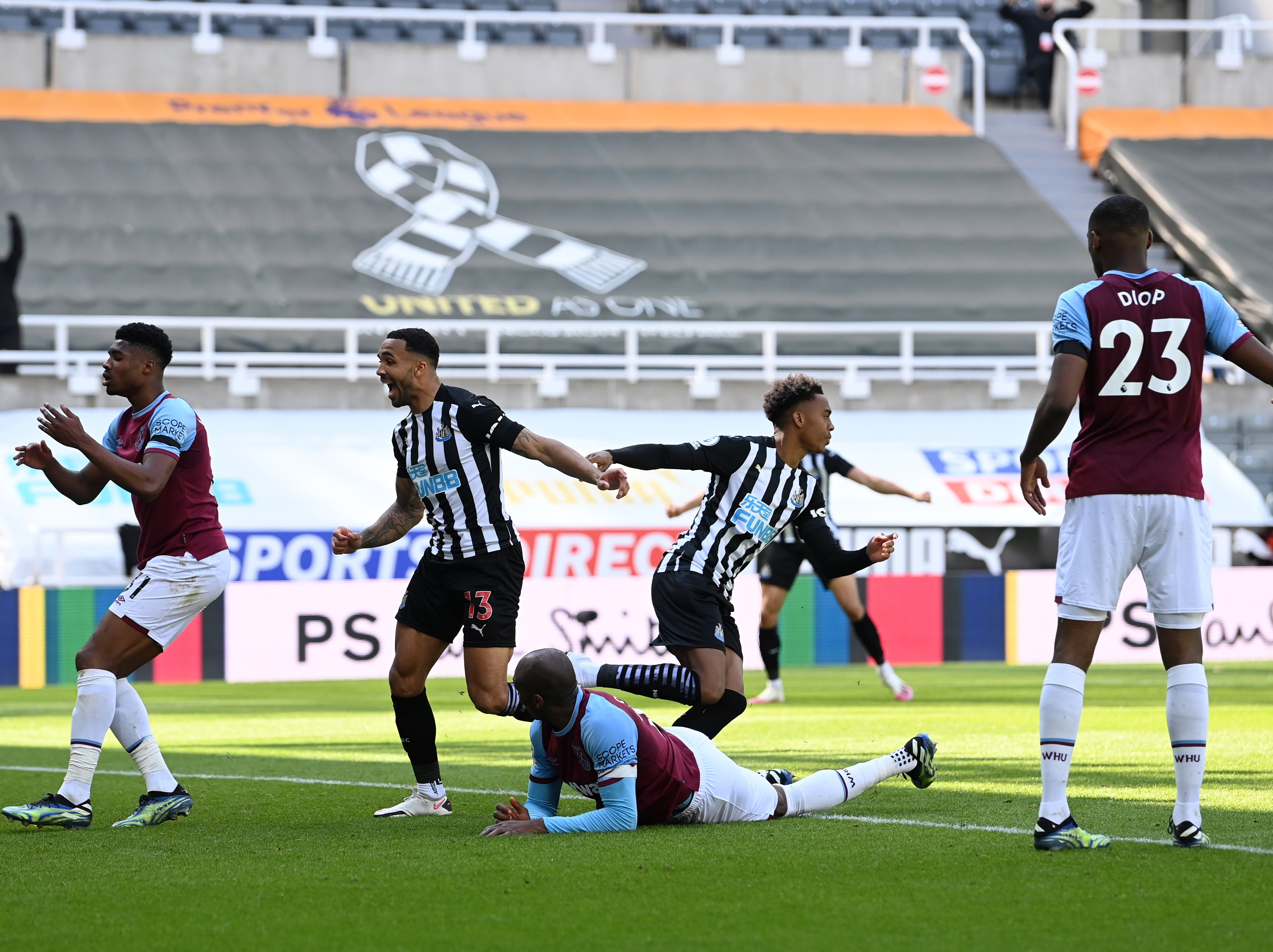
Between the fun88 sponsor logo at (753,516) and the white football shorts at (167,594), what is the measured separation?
2.12 m

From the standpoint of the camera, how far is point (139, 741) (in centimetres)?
734

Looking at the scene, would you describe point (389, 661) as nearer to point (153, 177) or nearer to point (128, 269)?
point (128, 269)

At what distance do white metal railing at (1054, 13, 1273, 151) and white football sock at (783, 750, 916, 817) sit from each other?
29191 mm

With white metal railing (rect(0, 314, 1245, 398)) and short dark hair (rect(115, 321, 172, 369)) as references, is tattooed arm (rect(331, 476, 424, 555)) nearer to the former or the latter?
short dark hair (rect(115, 321, 172, 369))

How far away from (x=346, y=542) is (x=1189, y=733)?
3401mm

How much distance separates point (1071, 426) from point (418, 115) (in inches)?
590

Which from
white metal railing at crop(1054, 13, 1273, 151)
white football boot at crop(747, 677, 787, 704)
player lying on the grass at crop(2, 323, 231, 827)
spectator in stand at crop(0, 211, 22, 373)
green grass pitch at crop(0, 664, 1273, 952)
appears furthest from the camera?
white metal railing at crop(1054, 13, 1273, 151)

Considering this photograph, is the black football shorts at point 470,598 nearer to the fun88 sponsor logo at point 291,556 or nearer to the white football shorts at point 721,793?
the white football shorts at point 721,793

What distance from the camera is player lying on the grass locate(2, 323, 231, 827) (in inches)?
277

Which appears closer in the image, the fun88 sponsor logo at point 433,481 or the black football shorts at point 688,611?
the fun88 sponsor logo at point 433,481

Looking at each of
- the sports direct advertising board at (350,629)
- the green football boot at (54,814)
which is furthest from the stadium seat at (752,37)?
the green football boot at (54,814)

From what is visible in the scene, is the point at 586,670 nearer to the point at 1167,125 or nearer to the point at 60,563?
the point at 60,563

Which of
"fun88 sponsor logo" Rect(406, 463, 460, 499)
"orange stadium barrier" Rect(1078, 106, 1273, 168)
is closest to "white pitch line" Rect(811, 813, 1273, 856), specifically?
"fun88 sponsor logo" Rect(406, 463, 460, 499)

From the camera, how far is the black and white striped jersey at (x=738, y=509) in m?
7.61
